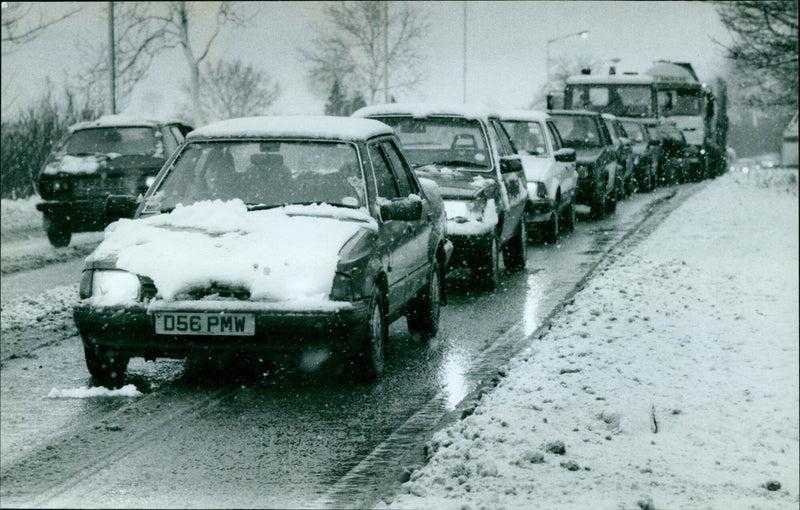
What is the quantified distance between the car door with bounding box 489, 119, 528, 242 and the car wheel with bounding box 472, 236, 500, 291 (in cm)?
45

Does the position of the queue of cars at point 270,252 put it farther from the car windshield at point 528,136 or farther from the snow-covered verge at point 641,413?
the car windshield at point 528,136

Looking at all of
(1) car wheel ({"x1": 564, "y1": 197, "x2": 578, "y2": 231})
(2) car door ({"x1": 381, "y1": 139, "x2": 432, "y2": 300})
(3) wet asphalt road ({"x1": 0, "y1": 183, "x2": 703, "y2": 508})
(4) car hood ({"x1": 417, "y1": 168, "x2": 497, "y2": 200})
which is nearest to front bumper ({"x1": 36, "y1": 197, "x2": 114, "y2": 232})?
(4) car hood ({"x1": 417, "y1": 168, "x2": 497, "y2": 200})

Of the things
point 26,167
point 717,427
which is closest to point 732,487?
point 717,427

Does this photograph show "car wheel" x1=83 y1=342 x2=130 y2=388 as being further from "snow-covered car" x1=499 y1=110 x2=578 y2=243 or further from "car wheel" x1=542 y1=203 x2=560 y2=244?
"car wheel" x1=542 y1=203 x2=560 y2=244

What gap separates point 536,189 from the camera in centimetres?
1669

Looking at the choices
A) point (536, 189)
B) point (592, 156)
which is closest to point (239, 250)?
point (536, 189)

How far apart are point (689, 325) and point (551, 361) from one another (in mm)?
2043

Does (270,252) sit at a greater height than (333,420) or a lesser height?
greater

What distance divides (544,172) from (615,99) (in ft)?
53.2

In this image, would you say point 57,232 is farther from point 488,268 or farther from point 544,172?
point 488,268

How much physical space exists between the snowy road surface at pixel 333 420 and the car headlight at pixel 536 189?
19.4ft

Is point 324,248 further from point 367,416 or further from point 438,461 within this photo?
point 438,461

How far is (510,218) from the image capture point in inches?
520

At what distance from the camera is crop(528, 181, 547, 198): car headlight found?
1664cm
